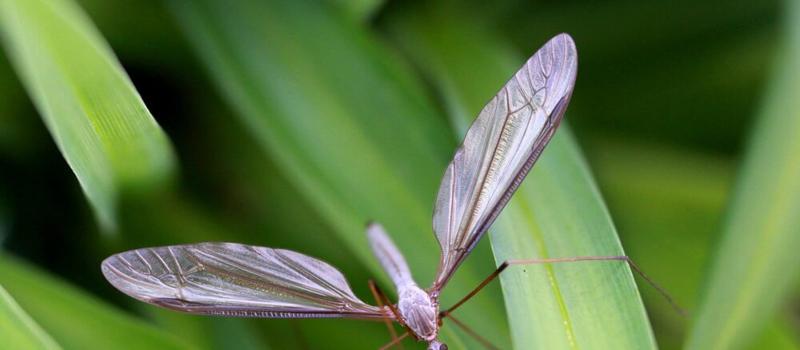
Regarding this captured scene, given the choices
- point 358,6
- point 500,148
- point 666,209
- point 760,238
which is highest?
point 358,6

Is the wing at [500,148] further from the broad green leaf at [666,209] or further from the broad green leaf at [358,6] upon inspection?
the broad green leaf at [666,209]

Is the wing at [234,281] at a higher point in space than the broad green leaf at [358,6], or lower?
lower

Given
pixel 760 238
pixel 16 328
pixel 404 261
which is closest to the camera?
pixel 16 328

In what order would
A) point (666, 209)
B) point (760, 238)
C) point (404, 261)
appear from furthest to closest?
point (666, 209)
point (404, 261)
point (760, 238)

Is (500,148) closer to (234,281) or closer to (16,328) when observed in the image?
(234,281)

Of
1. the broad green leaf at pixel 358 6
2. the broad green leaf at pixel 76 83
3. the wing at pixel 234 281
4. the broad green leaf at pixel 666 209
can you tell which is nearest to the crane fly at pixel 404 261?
the wing at pixel 234 281

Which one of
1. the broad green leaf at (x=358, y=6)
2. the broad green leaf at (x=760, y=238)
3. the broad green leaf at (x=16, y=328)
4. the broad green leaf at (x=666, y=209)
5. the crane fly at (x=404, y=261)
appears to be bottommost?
the broad green leaf at (x=666, y=209)

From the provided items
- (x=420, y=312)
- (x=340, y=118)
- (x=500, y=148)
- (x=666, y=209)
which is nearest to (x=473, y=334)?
(x=420, y=312)
